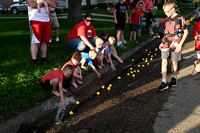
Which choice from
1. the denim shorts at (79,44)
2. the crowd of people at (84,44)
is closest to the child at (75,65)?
the crowd of people at (84,44)

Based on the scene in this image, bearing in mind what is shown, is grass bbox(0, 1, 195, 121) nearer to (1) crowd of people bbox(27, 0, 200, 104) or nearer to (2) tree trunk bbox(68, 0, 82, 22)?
(1) crowd of people bbox(27, 0, 200, 104)

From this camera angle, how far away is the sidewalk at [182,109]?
3.06 metres

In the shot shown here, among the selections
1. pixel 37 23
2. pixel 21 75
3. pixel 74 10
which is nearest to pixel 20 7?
pixel 74 10

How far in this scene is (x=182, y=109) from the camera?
3609 mm

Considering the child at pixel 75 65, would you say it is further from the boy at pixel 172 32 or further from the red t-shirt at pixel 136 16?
the red t-shirt at pixel 136 16

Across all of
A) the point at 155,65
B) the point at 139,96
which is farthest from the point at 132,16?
the point at 139,96

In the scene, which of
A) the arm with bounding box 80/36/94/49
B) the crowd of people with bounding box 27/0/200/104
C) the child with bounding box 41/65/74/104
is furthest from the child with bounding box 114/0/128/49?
the child with bounding box 41/65/74/104

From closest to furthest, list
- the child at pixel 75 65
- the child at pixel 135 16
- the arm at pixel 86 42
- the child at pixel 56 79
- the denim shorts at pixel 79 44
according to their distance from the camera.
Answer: the child at pixel 56 79, the child at pixel 75 65, the arm at pixel 86 42, the denim shorts at pixel 79 44, the child at pixel 135 16

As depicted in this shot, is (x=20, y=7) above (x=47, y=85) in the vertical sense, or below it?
above

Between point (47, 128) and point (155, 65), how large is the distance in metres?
4.33

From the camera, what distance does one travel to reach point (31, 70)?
16.6 feet

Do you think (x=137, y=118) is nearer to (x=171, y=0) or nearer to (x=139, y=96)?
(x=139, y=96)

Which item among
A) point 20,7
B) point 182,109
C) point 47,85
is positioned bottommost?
point 182,109

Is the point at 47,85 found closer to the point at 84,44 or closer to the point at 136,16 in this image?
the point at 84,44
